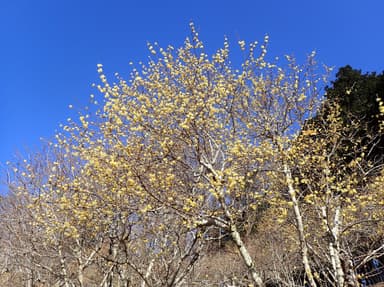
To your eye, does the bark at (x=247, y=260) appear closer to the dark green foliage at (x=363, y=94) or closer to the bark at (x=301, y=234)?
the bark at (x=301, y=234)

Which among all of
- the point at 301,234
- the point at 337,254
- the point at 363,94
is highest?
the point at 363,94

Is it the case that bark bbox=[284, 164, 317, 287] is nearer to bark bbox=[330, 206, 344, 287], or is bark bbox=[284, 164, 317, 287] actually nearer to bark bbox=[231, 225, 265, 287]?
bark bbox=[330, 206, 344, 287]

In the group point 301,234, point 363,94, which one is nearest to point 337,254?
point 301,234

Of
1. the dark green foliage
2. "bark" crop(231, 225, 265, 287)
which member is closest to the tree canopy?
"bark" crop(231, 225, 265, 287)

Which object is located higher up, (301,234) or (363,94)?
(363,94)

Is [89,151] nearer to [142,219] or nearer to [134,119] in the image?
[134,119]

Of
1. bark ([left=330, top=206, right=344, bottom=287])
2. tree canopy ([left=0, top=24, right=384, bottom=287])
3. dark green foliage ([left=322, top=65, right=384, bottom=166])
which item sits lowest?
bark ([left=330, top=206, right=344, bottom=287])

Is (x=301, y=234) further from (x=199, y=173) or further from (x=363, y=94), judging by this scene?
(x=363, y=94)

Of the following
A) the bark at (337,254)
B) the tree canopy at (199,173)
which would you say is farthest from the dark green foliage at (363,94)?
the bark at (337,254)

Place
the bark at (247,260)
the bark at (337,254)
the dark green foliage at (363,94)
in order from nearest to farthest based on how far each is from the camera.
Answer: the bark at (247,260) < the bark at (337,254) < the dark green foliage at (363,94)

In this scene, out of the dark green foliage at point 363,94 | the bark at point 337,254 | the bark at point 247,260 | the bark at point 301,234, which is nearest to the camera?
the bark at point 301,234

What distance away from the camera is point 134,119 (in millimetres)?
5820

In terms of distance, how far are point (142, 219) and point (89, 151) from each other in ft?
6.11

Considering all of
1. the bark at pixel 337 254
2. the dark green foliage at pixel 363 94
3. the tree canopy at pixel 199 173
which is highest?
the dark green foliage at pixel 363 94
